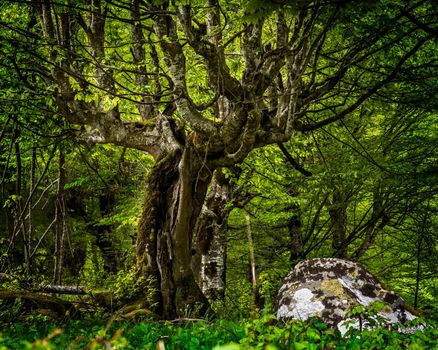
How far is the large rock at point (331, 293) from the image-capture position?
4.91m

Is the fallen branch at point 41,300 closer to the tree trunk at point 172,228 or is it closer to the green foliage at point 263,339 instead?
the tree trunk at point 172,228

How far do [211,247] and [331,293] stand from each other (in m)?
4.57

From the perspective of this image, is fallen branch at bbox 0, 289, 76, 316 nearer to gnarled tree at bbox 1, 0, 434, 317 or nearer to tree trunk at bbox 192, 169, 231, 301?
gnarled tree at bbox 1, 0, 434, 317

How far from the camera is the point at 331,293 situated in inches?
200

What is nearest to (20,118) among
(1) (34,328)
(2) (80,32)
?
(2) (80,32)

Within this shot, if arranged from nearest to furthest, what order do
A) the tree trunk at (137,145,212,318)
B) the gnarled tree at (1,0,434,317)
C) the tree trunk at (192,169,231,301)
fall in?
the gnarled tree at (1,0,434,317) → the tree trunk at (137,145,212,318) → the tree trunk at (192,169,231,301)

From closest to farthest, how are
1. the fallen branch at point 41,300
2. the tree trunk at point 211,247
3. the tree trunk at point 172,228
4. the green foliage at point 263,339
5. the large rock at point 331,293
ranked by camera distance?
the green foliage at point 263,339 < the fallen branch at point 41,300 < the large rock at point 331,293 < the tree trunk at point 172,228 < the tree trunk at point 211,247

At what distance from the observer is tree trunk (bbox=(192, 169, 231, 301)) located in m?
9.32

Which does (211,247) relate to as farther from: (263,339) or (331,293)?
(263,339)

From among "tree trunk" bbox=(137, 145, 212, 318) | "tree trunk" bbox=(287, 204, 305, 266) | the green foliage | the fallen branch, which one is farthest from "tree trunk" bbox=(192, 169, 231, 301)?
the green foliage

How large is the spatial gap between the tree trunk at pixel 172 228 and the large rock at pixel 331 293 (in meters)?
1.53

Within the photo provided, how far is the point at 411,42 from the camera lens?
605 cm

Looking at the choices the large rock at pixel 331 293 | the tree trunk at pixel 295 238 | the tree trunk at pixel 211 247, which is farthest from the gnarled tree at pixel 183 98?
the tree trunk at pixel 295 238

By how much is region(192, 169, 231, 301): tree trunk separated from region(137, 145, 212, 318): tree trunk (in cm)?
259
